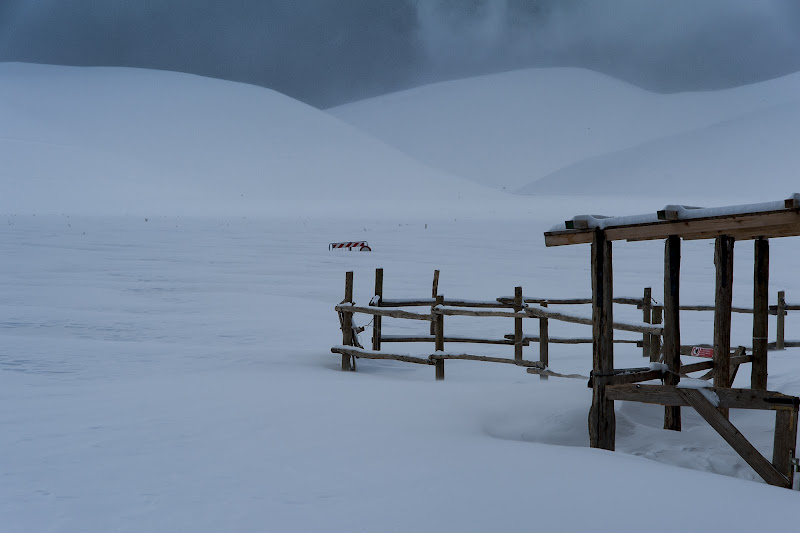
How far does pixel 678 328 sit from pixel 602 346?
82 centimetres

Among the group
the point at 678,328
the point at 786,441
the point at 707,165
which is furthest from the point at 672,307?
the point at 707,165

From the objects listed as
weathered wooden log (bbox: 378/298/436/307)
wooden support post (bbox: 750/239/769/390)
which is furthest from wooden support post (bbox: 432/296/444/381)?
wooden support post (bbox: 750/239/769/390)

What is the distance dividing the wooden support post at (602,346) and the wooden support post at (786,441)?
1.39 metres

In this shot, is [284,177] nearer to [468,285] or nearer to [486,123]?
[468,285]

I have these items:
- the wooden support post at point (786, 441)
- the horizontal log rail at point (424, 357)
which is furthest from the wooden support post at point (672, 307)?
the horizontal log rail at point (424, 357)

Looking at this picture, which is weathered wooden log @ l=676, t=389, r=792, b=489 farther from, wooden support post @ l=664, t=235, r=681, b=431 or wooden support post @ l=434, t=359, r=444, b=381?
wooden support post @ l=434, t=359, r=444, b=381

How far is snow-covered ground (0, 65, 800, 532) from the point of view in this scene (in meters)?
5.20

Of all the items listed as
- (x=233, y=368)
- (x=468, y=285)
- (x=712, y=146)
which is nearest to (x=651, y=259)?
(x=468, y=285)

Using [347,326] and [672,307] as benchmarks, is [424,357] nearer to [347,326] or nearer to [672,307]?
[347,326]

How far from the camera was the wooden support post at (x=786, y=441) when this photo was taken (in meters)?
5.71

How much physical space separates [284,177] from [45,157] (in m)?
18.9

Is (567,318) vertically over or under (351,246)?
under

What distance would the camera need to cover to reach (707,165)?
89.4 m

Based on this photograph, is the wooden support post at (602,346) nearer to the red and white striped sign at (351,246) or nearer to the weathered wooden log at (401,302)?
the weathered wooden log at (401,302)
